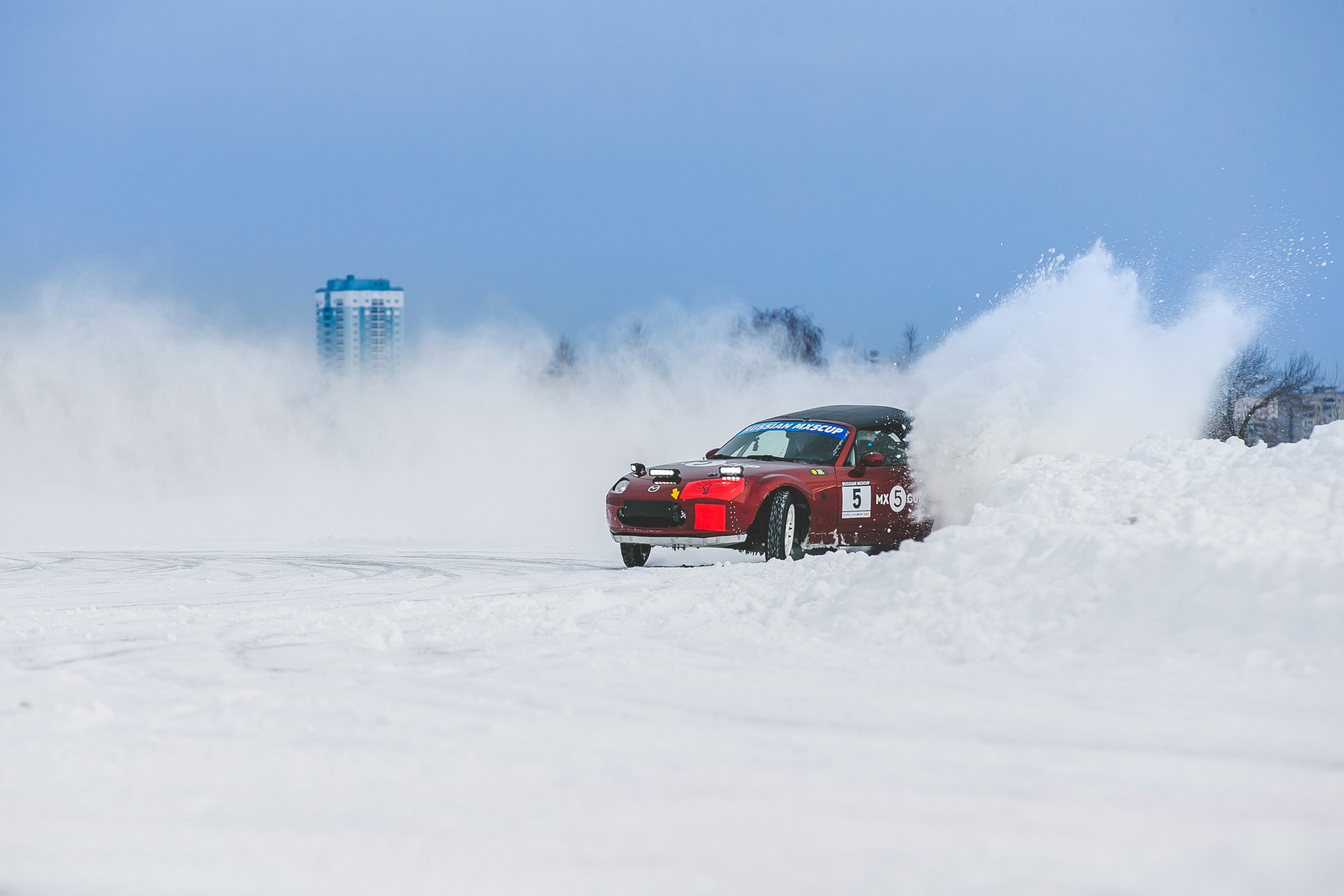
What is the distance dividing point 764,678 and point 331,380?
75.7ft

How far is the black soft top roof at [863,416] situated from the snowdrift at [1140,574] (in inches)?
138

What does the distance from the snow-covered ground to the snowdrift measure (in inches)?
1.0

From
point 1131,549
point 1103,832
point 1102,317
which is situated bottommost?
point 1103,832

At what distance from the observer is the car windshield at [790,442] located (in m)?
12.5

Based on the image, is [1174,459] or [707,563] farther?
[707,563]

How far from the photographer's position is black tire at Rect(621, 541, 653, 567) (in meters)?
12.7

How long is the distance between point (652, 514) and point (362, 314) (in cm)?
12789

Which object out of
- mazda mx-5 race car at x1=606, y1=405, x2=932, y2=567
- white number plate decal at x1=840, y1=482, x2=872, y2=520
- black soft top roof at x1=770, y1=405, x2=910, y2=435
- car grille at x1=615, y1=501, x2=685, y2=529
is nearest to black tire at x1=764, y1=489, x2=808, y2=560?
mazda mx-5 race car at x1=606, y1=405, x2=932, y2=567

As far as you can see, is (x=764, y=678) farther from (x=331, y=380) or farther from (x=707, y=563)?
(x=331, y=380)

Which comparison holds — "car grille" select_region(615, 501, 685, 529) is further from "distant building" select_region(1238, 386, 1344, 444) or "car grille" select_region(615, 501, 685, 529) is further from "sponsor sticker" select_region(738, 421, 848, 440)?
"distant building" select_region(1238, 386, 1344, 444)

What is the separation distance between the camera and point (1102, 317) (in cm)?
1409

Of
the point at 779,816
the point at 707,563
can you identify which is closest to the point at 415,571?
the point at 707,563

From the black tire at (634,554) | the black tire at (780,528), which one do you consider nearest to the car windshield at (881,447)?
the black tire at (780,528)

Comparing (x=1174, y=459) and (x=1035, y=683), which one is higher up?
(x=1174, y=459)
